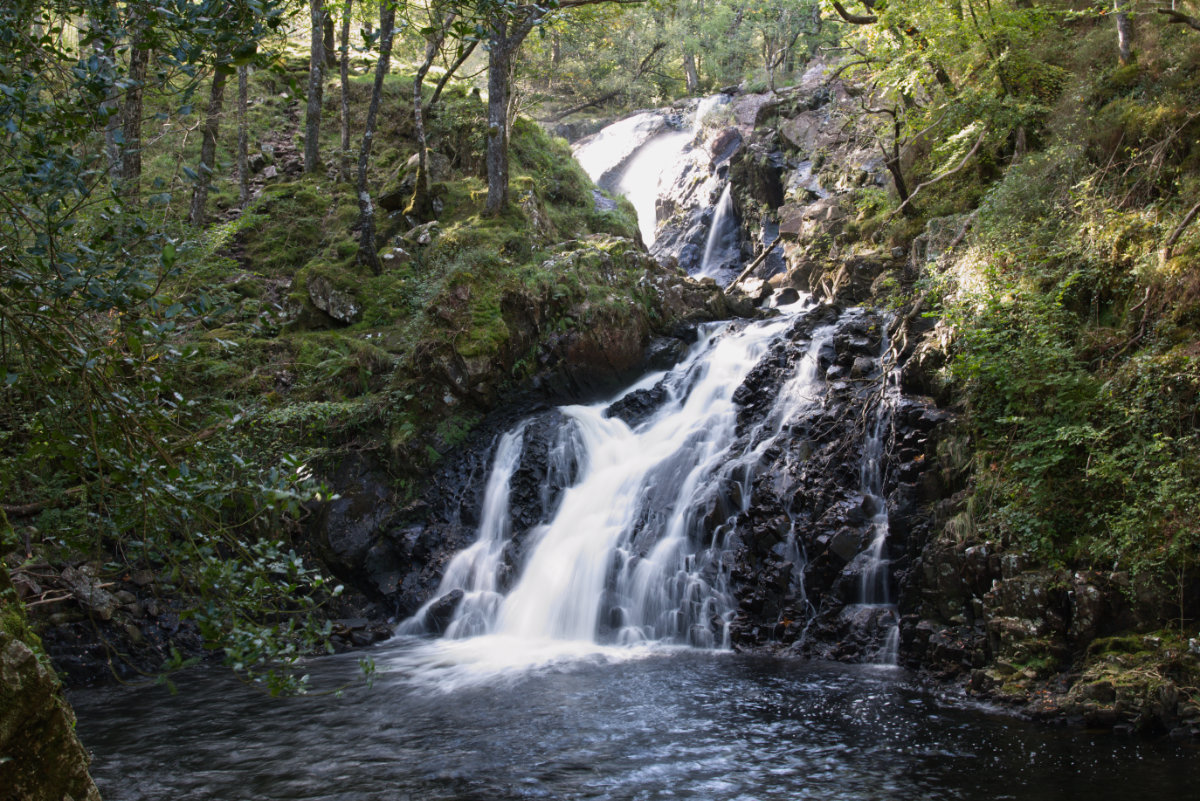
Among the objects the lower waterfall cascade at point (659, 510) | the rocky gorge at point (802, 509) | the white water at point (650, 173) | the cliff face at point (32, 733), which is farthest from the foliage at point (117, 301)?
the white water at point (650, 173)

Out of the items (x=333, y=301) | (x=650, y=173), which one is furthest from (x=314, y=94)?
(x=650, y=173)

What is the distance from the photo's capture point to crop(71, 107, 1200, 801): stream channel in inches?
256

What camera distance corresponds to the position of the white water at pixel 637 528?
1144 centimetres

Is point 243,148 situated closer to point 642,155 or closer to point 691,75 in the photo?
point 642,155

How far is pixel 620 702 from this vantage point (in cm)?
856

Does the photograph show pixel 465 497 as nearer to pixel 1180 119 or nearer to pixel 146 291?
pixel 146 291

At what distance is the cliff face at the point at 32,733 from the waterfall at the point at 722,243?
72.9 ft

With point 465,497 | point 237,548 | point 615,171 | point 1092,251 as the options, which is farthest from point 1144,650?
point 615,171

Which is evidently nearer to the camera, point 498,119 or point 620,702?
point 620,702

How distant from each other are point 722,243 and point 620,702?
19.5 meters

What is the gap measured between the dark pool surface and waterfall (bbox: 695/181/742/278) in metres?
16.8

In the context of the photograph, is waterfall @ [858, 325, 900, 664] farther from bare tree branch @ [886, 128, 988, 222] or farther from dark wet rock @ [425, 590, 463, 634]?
dark wet rock @ [425, 590, 463, 634]

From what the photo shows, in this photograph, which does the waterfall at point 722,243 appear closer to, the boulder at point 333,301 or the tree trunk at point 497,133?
the tree trunk at point 497,133

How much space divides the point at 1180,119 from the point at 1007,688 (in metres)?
8.10
